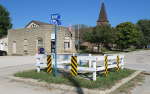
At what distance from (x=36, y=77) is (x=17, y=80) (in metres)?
0.88

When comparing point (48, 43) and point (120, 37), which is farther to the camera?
point (120, 37)

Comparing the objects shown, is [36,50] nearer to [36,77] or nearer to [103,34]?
[103,34]

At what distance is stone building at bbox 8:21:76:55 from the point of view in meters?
34.7

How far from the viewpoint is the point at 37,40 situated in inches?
1390

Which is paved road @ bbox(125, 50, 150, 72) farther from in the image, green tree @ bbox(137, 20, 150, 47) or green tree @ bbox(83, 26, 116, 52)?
green tree @ bbox(137, 20, 150, 47)

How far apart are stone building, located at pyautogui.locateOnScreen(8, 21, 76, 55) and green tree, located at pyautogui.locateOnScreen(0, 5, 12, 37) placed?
354 inches

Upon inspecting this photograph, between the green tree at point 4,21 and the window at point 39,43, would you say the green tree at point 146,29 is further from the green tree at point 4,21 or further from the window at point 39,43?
the window at point 39,43

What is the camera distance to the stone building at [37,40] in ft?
114

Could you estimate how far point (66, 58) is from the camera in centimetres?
1223

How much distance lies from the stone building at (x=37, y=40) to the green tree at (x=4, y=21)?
8.99 m

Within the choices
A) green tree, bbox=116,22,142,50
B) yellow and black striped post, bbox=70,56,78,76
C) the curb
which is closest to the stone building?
green tree, bbox=116,22,142,50

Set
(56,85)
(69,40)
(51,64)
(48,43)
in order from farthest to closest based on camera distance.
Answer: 1. (69,40)
2. (48,43)
3. (51,64)
4. (56,85)

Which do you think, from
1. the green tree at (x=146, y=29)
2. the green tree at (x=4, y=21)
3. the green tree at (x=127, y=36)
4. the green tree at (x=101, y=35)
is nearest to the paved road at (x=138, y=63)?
the green tree at (x=101, y=35)

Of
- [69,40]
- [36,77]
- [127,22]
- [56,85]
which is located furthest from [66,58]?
[127,22]
